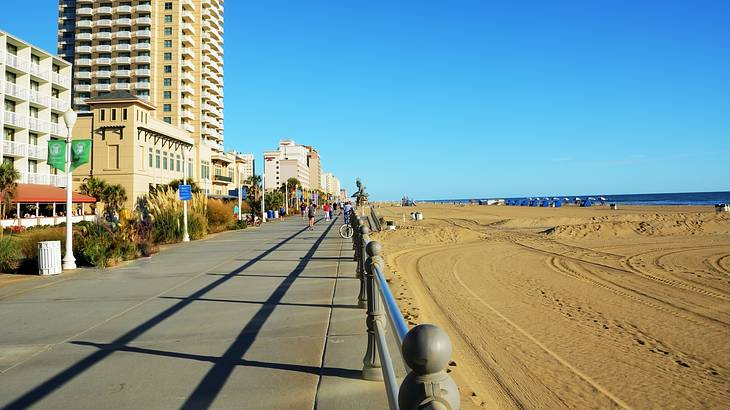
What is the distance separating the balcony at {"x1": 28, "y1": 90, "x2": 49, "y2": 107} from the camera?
42.2 m

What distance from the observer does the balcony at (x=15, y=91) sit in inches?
1539

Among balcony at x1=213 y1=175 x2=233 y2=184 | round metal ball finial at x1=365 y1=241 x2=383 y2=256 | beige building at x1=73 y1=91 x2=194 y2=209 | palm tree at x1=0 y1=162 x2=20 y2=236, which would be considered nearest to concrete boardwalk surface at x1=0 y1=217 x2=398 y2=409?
round metal ball finial at x1=365 y1=241 x2=383 y2=256

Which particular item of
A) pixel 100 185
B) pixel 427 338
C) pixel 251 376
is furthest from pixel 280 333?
pixel 100 185

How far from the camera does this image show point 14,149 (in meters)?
39.7

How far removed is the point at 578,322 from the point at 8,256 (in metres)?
12.5

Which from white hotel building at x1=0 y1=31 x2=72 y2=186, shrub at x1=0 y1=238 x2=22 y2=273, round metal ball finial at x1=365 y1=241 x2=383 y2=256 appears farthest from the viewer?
white hotel building at x1=0 y1=31 x2=72 y2=186

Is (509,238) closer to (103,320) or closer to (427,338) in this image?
(103,320)

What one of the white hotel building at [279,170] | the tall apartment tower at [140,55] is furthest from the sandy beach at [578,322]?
the white hotel building at [279,170]

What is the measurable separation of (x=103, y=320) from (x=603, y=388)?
5843 mm

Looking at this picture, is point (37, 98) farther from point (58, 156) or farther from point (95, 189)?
point (58, 156)

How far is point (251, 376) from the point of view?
401cm

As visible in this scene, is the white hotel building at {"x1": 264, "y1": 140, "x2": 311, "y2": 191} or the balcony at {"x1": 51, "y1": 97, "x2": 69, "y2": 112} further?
the white hotel building at {"x1": 264, "y1": 140, "x2": 311, "y2": 191}

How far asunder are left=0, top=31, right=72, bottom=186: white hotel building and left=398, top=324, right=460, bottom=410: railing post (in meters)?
46.0

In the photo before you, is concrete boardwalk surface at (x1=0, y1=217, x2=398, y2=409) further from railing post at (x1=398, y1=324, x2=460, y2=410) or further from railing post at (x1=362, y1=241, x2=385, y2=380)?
railing post at (x1=398, y1=324, x2=460, y2=410)
